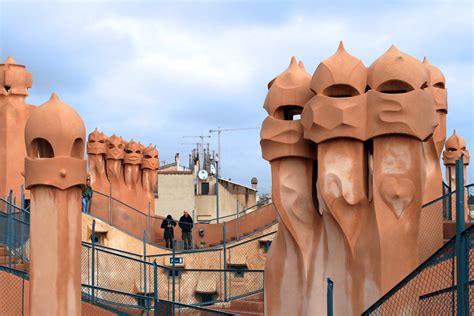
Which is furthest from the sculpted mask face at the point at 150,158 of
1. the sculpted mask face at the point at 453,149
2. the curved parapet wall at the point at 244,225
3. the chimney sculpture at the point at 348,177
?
the chimney sculpture at the point at 348,177

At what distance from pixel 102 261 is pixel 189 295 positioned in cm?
341

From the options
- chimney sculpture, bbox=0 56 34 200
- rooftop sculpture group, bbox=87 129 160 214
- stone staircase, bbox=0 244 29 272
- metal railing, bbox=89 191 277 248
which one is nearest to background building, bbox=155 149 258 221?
rooftop sculpture group, bbox=87 129 160 214

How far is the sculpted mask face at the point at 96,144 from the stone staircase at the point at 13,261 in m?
13.1

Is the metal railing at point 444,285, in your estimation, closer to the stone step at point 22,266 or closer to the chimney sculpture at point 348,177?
the chimney sculpture at point 348,177

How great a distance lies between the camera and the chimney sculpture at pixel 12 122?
85.7ft

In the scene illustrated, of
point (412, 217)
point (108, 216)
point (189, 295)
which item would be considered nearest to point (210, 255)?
point (189, 295)

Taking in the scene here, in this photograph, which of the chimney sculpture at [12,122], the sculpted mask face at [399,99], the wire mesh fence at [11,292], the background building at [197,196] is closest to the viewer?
the sculpted mask face at [399,99]

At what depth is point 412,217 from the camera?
43.9 feet

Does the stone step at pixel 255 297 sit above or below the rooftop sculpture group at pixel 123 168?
below

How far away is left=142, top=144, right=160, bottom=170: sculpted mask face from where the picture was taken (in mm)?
34562

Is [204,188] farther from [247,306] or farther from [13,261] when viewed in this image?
[13,261]

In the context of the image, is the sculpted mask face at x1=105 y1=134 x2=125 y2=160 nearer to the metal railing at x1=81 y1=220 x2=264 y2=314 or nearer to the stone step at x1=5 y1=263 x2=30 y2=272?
the metal railing at x1=81 y1=220 x2=264 y2=314

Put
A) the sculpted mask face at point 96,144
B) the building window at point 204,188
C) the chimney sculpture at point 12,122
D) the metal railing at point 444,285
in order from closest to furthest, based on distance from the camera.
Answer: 1. the metal railing at point 444,285
2. the chimney sculpture at point 12,122
3. the sculpted mask face at point 96,144
4. the building window at point 204,188

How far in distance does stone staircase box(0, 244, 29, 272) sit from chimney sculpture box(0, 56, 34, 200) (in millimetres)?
6925
